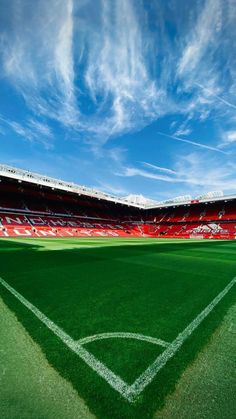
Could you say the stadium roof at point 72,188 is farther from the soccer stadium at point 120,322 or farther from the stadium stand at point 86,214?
the soccer stadium at point 120,322

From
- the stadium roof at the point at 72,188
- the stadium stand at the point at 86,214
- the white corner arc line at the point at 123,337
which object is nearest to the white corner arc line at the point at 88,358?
the white corner arc line at the point at 123,337

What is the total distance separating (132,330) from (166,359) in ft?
2.43

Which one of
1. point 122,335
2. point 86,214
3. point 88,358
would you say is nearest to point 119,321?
point 122,335

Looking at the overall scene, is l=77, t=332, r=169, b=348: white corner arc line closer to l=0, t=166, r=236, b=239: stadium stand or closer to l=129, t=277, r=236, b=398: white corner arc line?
l=129, t=277, r=236, b=398: white corner arc line

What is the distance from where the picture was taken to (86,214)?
54000 millimetres

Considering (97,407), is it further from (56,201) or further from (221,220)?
(221,220)

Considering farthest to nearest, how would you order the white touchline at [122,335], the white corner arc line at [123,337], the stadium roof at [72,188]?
the stadium roof at [72,188] < the white corner arc line at [123,337] < the white touchline at [122,335]

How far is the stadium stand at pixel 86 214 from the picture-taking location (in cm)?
3859

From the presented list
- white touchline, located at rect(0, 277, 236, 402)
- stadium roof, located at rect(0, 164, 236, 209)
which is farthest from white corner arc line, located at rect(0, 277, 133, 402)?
stadium roof, located at rect(0, 164, 236, 209)

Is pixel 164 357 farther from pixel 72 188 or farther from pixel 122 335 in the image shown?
pixel 72 188

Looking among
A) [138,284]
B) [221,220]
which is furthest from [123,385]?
[221,220]

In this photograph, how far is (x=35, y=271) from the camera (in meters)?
6.84

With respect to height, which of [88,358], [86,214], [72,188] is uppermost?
[72,188]

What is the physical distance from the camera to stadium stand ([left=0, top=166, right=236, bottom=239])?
38.6m
